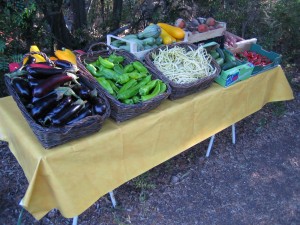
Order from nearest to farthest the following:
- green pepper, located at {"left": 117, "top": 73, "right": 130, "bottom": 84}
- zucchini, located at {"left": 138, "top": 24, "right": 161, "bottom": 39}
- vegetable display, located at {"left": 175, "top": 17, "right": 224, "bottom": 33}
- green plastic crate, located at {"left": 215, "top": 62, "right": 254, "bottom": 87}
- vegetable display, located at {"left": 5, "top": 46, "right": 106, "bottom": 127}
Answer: vegetable display, located at {"left": 5, "top": 46, "right": 106, "bottom": 127}, green pepper, located at {"left": 117, "top": 73, "right": 130, "bottom": 84}, green plastic crate, located at {"left": 215, "top": 62, "right": 254, "bottom": 87}, zucchini, located at {"left": 138, "top": 24, "right": 161, "bottom": 39}, vegetable display, located at {"left": 175, "top": 17, "right": 224, "bottom": 33}

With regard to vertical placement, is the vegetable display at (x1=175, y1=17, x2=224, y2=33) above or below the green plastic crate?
above

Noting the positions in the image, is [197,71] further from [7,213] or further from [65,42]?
[65,42]

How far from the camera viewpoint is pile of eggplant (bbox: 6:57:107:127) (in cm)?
197

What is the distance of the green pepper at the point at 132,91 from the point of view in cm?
234

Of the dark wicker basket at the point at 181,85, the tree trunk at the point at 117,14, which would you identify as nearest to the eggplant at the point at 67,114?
the dark wicker basket at the point at 181,85

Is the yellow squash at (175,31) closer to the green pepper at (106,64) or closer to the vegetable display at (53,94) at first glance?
the green pepper at (106,64)

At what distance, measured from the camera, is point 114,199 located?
2.88 metres

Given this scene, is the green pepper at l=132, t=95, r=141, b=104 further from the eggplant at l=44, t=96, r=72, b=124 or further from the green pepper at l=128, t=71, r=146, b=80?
the eggplant at l=44, t=96, r=72, b=124

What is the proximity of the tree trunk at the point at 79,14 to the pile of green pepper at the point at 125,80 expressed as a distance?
107 inches

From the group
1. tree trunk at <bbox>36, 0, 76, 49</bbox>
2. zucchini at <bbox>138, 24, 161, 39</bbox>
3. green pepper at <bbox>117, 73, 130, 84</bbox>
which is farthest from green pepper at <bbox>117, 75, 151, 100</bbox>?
tree trunk at <bbox>36, 0, 76, 49</bbox>

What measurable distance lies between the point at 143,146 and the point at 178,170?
109 centimetres

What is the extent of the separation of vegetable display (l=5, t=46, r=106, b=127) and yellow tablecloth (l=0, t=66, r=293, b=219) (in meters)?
0.19

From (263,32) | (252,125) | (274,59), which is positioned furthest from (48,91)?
(263,32)

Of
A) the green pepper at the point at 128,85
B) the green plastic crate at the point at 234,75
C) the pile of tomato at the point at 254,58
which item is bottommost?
the pile of tomato at the point at 254,58
